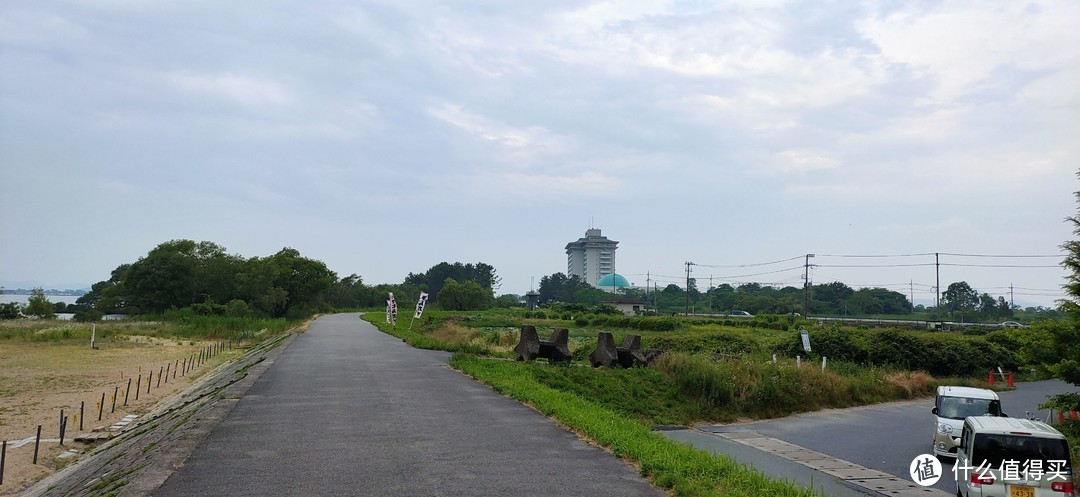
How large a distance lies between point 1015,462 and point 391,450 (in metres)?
8.14

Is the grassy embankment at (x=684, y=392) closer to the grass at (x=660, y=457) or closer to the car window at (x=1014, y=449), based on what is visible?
the grass at (x=660, y=457)

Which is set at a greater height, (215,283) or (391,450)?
(215,283)

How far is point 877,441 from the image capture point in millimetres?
17156

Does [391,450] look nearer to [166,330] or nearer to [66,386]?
[66,386]

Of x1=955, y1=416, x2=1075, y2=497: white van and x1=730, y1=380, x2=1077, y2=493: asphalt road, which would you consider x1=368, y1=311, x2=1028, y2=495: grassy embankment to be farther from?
x1=955, y1=416, x2=1075, y2=497: white van

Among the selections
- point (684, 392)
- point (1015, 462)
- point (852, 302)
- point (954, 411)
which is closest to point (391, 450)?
point (1015, 462)

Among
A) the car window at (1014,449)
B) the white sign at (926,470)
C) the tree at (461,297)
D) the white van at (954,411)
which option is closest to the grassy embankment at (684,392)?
the car window at (1014,449)

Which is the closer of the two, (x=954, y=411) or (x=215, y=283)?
(x=954, y=411)

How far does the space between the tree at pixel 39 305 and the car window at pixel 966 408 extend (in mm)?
95819

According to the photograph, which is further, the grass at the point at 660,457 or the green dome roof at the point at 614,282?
the green dome roof at the point at 614,282

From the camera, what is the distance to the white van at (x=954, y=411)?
14.4 m

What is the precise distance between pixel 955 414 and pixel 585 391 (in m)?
8.06

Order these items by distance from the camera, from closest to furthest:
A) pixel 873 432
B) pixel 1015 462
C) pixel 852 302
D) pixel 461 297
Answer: pixel 1015 462, pixel 873 432, pixel 461 297, pixel 852 302

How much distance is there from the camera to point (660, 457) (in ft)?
28.3
